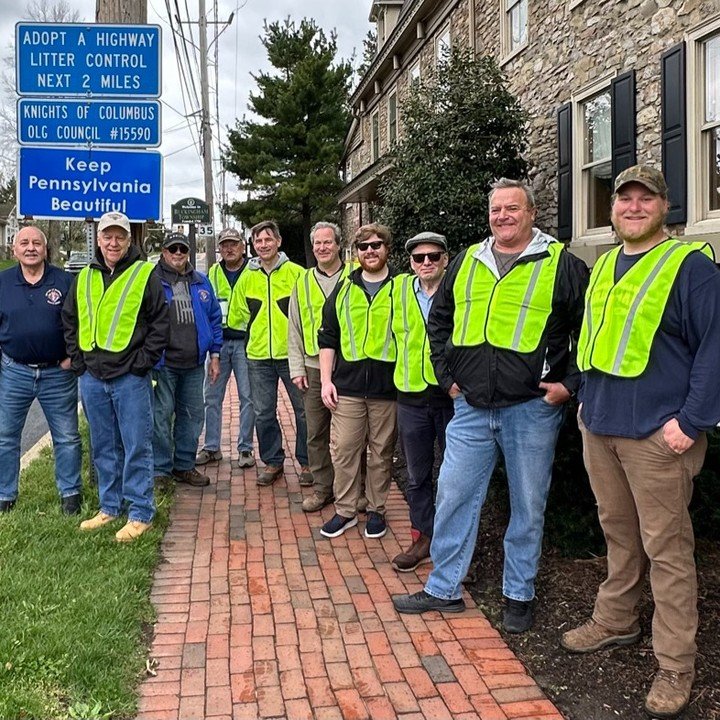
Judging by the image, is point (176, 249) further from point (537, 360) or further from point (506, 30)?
point (506, 30)

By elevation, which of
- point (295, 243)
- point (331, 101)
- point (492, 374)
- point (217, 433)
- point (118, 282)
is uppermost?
point (331, 101)

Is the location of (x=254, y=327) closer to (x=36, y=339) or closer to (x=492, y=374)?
(x=36, y=339)

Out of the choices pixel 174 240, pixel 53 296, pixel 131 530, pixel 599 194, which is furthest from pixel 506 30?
pixel 131 530

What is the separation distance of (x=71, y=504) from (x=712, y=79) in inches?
275

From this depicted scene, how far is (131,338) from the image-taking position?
4.46m

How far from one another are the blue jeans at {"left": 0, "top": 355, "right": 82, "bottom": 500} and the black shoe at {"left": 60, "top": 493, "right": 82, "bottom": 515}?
28 mm

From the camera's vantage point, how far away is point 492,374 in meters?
3.27

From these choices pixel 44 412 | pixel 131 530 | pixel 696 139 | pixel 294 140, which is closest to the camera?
pixel 131 530

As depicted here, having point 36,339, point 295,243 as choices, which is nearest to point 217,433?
point 36,339

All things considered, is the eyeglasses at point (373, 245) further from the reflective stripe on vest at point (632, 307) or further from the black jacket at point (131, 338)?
the reflective stripe on vest at point (632, 307)

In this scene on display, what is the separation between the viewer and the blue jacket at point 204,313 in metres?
5.48

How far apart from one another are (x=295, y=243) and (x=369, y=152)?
11.7 metres

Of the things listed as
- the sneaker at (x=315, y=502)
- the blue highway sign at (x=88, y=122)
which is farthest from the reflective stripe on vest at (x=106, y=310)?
the sneaker at (x=315, y=502)

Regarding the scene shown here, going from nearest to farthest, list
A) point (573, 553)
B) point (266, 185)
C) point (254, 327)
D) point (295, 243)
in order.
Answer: point (573, 553), point (254, 327), point (266, 185), point (295, 243)
